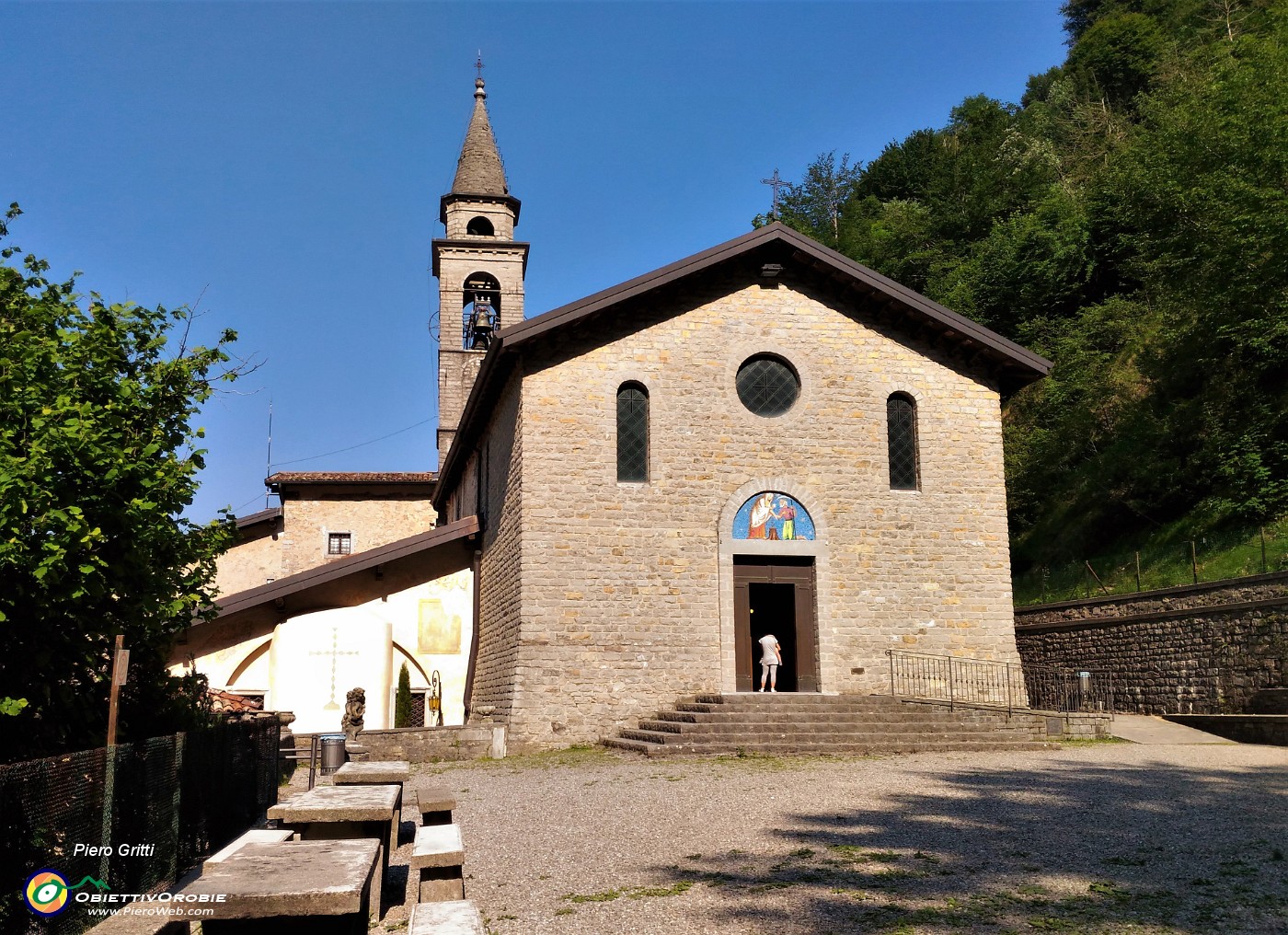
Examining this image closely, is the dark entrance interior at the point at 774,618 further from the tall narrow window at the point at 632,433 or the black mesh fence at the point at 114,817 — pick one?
the black mesh fence at the point at 114,817

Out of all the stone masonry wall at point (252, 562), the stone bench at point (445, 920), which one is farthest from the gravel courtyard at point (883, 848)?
the stone masonry wall at point (252, 562)

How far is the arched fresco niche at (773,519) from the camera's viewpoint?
62.0 ft

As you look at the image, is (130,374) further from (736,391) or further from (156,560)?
(736,391)

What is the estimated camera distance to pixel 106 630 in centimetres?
789

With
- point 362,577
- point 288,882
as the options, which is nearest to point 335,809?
point 288,882

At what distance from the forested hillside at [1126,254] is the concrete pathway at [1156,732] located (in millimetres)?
6257

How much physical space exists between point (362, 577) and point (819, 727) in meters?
9.86

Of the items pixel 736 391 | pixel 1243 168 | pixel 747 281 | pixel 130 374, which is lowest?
pixel 130 374

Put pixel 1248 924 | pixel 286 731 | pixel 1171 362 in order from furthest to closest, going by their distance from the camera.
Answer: pixel 1171 362 → pixel 286 731 → pixel 1248 924

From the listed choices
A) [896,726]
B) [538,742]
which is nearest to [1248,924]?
[896,726]

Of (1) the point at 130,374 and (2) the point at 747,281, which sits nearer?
(1) the point at 130,374

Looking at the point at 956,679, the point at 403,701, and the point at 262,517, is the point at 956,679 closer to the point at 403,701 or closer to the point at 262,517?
the point at 403,701

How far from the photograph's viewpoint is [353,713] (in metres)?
17.5

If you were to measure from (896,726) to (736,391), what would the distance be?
649 centimetres
